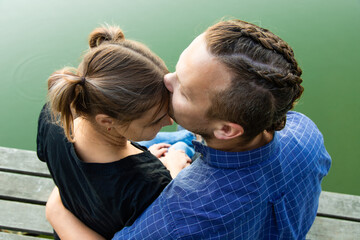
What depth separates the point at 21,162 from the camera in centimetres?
182

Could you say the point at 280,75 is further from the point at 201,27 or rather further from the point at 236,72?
the point at 201,27

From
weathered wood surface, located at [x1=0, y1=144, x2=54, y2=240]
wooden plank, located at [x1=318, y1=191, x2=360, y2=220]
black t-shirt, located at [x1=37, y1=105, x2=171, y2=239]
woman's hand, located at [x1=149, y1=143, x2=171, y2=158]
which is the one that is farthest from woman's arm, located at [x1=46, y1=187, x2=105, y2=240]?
wooden plank, located at [x1=318, y1=191, x2=360, y2=220]

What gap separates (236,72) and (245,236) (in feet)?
1.53

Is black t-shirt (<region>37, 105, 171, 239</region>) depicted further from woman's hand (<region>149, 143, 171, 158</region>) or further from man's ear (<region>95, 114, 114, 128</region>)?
woman's hand (<region>149, 143, 171, 158</region>)

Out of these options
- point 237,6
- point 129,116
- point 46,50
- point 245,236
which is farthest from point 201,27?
point 245,236

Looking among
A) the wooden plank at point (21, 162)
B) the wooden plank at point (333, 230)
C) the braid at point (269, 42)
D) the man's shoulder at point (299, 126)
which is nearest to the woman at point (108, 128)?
the braid at point (269, 42)

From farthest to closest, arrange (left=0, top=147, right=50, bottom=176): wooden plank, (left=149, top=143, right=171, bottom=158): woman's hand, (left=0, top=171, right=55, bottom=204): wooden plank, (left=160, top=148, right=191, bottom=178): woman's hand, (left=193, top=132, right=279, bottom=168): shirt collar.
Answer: (left=0, top=147, right=50, bottom=176): wooden plank, (left=0, top=171, right=55, bottom=204): wooden plank, (left=149, top=143, right=171, bottom=158): woman's hand, (left=160, top=148, right=191, bottom=178): woman's hand, (left=193, top=132, right=279, bottom=168): shirt collar

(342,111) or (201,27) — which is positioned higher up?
(201,27)

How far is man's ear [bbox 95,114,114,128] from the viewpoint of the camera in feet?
3.07

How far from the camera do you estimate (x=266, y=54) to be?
76 cm

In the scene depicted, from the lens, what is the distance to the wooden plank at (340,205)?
5.36 ft

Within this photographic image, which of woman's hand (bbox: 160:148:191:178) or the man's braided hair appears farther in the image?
woman's hand (bbox: 160:148:191:178)

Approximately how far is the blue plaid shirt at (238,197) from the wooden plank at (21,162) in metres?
1.11

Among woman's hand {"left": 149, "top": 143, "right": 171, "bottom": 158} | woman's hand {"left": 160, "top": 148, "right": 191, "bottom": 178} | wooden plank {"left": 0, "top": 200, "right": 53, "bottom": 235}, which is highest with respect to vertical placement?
woman's hand {"left": 160, "top": 148, "right": 191, "bottom": 178}
